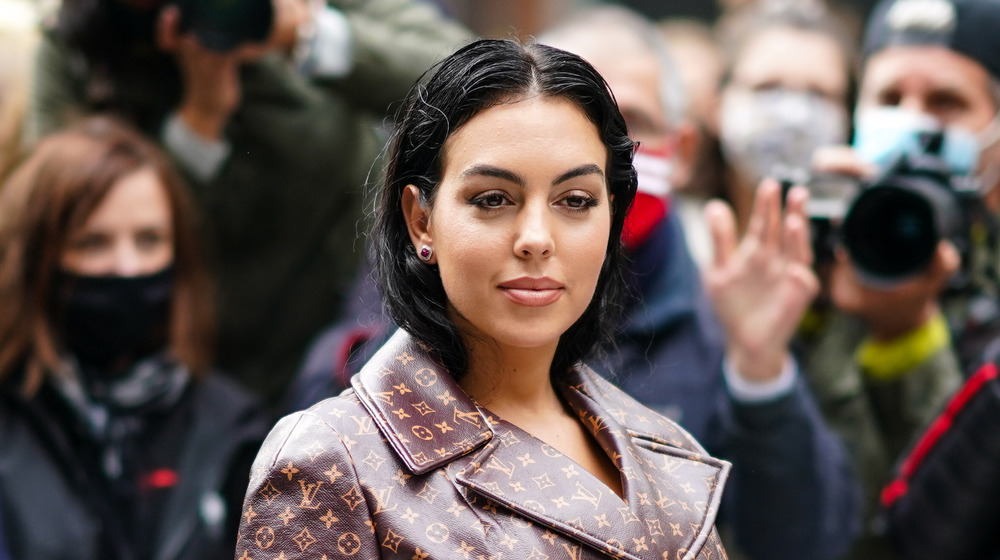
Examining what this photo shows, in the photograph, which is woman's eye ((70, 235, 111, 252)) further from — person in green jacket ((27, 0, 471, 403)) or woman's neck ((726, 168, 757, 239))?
woman's neck ((726, 168, 757, 239))

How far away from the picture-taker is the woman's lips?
1.61 meters

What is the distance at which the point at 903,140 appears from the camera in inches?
118

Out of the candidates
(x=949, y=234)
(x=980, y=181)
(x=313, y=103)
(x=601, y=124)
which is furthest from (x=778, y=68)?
(x=601, y=124)

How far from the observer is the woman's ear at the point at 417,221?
169 cm

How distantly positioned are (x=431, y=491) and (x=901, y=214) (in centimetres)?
172

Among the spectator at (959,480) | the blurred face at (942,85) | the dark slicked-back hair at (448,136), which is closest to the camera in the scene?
the dark slicked-back hair at (448,136)

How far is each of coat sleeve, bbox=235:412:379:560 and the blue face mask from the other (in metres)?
1.89

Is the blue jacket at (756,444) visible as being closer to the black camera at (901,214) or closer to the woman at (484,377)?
the black camera at (901,214)

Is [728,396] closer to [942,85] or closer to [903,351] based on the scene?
[903,351]

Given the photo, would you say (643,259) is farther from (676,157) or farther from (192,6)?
(192,6)

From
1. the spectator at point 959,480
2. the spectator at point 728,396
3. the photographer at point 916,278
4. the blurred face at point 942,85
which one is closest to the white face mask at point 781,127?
the photographer at point 916,278

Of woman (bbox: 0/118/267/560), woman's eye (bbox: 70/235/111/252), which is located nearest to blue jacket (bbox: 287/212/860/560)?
woman (bbox: 0/118/267/560)

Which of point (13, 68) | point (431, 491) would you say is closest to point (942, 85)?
point (431, 491)

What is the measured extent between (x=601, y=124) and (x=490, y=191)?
0.20 metres
